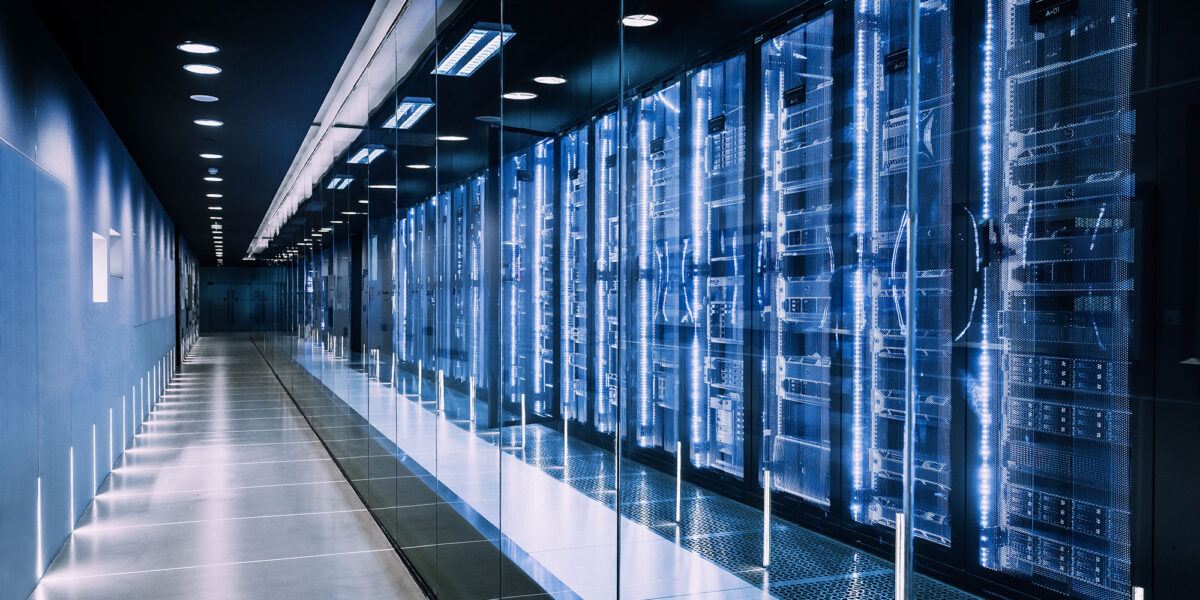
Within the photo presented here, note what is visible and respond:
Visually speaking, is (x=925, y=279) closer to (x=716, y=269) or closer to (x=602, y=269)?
(x=716, y=269)

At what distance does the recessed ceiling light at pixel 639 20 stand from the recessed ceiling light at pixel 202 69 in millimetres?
4187

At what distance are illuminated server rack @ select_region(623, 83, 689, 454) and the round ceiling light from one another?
2.85ft

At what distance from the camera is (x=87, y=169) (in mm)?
6078

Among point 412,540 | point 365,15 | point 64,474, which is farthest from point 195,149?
point 412,540

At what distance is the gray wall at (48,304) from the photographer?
146 inches

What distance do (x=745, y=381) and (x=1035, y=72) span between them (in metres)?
0.57

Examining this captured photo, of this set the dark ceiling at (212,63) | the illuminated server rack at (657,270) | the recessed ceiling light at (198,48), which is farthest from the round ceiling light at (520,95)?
the recessed ceiling light at (198,48)

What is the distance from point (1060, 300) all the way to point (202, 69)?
542cm

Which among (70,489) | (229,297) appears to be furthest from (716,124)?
(229,297)

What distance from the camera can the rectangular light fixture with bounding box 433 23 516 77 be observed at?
119 inches

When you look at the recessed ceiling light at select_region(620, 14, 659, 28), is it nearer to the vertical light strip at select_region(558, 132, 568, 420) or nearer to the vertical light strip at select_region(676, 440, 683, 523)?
the vertical light strip at select_region(558, 132, 568, 420)

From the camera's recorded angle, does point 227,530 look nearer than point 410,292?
No

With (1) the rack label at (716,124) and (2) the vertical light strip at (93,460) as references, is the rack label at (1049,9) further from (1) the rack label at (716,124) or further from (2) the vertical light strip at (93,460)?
(2) the vertical light strip at (93,460)

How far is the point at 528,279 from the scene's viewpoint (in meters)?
2.62
